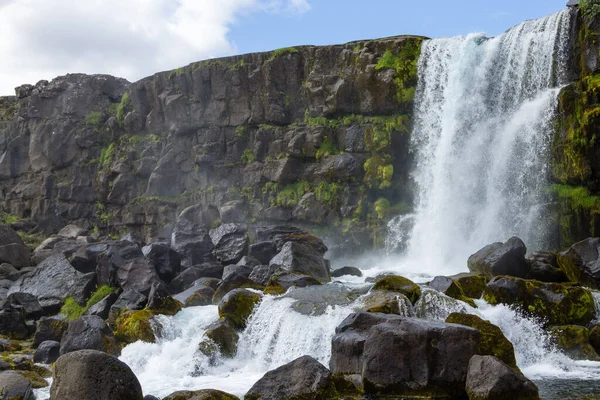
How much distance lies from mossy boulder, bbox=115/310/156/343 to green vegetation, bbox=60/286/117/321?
5089mm

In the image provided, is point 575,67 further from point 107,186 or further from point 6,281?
point 107,186

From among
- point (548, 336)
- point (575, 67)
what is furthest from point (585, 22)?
point (548, 336)

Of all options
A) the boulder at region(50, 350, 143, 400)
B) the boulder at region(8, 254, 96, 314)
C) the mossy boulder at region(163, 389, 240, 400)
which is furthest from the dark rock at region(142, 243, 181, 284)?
the mossy boulder at region(163, 389, 240, 400)

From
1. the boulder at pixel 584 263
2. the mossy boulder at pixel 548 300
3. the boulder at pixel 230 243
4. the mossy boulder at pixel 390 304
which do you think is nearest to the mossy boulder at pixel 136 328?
the mossy boulder at pixel 390 304

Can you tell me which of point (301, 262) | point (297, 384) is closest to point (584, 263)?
point (301, 262)

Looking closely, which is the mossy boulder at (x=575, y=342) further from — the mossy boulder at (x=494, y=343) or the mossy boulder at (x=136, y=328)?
the mossy boulder at (x=136, y=328)

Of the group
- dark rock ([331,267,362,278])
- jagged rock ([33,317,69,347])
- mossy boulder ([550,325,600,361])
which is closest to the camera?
mossy boulder ([550,325,600,361])

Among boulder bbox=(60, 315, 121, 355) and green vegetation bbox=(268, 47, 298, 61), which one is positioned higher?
green vegetation bbox=(268, 47, 298, 61)

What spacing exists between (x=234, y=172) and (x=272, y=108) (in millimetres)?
4677

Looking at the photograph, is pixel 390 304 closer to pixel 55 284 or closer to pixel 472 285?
pixel 472 285

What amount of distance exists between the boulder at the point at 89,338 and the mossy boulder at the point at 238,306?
2.76 m

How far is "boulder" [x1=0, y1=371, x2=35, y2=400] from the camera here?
38.7 feet

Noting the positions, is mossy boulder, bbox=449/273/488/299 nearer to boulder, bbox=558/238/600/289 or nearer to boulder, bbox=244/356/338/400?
boulder, bbox=558/238/600/289

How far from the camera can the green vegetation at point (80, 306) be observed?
838 inches
